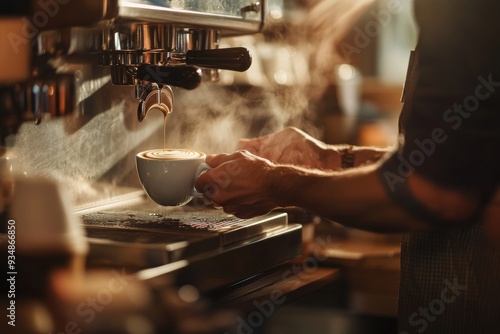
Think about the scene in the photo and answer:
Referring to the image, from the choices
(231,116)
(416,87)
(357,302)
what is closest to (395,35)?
(231,116)

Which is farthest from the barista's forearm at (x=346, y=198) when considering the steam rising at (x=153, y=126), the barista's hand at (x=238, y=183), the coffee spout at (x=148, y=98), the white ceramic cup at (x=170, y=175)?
the steam rising at (x=153, y=126)

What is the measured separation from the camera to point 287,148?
1577mm

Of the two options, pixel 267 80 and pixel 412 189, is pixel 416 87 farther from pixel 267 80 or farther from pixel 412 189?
pixel 267 80

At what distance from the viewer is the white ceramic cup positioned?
4.27 ft

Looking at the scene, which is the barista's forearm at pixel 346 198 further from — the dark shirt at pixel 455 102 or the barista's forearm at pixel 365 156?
the barista's forearm at pixel 365 156

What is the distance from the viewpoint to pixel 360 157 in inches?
64.4

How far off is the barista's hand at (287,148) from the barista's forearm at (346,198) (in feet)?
0.92

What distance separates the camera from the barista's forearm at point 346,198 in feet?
3.95

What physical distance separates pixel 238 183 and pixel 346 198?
0.58ft

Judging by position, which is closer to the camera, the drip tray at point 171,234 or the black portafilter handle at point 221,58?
the drip tray at point 171,234

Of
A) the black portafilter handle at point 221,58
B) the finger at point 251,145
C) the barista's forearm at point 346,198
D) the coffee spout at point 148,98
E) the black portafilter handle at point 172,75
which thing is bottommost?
the barista's forearm at point 346,198

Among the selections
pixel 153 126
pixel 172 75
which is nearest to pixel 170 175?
pixel 172 75

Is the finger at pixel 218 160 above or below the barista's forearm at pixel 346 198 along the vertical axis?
above

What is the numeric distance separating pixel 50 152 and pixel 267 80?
111 cm
